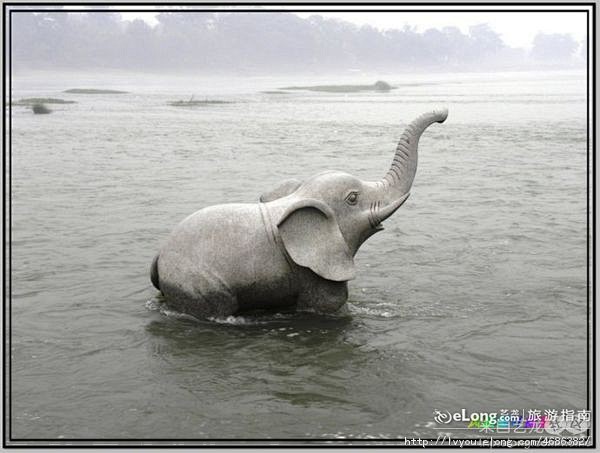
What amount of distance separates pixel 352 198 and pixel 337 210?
231 mm

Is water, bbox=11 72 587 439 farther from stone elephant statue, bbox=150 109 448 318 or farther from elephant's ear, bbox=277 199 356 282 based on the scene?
elephant's ear, bbox=277 199 356 282

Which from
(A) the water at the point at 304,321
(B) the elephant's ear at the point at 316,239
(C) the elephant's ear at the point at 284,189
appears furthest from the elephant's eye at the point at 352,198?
(A) the water at the point at 304,321

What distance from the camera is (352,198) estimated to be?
9.99 meters

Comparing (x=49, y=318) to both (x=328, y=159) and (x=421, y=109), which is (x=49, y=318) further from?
(x=421, y=109)

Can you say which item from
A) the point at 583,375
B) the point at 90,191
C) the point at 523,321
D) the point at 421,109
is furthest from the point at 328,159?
the point at 421,109

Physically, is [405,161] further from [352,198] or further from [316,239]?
[316,239]

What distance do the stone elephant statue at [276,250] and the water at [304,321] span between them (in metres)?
0.32

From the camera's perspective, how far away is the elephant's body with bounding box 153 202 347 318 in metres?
9.63

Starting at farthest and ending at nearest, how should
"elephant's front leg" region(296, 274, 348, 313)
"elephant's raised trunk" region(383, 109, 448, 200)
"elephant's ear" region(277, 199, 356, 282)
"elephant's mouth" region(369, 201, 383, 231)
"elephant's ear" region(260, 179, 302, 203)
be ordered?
1. "elephant's ear" region(260, 179, 302, 203)
2. "elephant's raised trunk" region(383, 109, 448, 200)
3. "elephant's mouth" region(369, 201, 383, 231)
4. "elephant's front leg" region(296, 274, 348, 313)
5. "elephant's ear" region(277, 199, 356, 282)

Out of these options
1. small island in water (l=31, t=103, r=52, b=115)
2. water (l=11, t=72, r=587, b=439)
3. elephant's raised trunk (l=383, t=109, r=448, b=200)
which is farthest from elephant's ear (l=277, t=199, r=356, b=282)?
small island in water (l=31, t=103, r=52, b=115)

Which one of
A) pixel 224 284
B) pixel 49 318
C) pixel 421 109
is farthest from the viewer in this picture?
pixel 421 109

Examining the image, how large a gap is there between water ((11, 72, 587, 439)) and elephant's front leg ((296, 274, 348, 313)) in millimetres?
168

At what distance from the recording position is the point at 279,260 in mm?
9719

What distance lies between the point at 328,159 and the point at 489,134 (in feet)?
24.8
